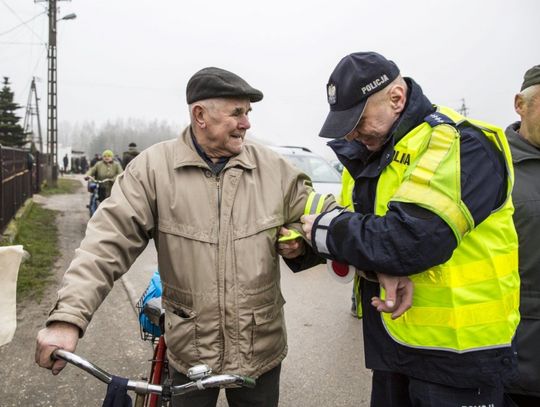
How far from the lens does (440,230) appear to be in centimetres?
158

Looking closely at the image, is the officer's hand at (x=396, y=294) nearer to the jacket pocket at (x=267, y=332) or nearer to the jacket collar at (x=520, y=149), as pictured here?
the jacket pocket at (x=267, y=332)

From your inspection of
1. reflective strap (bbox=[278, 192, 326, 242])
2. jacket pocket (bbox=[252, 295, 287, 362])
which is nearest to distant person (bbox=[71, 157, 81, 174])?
jacket pocket (bbox=[252, 295, 287, 362])

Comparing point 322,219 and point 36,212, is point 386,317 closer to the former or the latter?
point 322,219

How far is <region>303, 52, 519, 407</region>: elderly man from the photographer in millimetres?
1608

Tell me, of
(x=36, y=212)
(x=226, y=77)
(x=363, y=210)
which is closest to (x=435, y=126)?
(x=363, y=210)

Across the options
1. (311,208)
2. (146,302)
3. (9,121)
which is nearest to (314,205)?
(311,208)

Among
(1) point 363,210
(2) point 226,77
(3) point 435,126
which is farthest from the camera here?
(2) point 226,77

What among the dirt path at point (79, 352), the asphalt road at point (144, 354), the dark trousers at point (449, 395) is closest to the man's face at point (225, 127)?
the dark trousers at point (449, 395)

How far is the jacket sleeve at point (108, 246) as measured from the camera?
5.76 feet

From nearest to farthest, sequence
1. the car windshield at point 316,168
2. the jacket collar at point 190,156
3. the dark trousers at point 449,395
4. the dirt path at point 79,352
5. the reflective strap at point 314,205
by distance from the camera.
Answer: the dark trousers at point 449,395 < the reflective strap at point 314,205 < the jacket collar at point 190,156 < the dirt path at point 79,352 < the car windshield at point 316,168

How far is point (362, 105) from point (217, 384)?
110 centimetres

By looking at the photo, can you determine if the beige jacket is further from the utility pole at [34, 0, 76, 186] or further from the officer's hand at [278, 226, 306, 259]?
the utility pole at [34, 0, 76, 186]

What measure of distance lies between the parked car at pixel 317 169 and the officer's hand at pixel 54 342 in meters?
7.60

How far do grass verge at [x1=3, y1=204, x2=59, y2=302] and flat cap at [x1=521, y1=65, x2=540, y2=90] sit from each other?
561 cm
